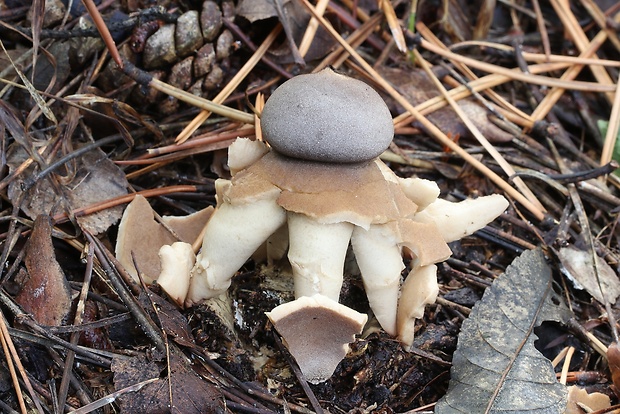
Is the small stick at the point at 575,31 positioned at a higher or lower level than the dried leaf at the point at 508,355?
higher

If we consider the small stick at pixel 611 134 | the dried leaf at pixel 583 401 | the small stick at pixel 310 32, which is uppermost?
the small stick at pixel 310 32

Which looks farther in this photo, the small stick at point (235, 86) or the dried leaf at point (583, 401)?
the small stick at point (235, 86)

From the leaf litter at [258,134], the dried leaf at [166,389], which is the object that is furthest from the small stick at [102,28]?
the dried leaf at [166,389]

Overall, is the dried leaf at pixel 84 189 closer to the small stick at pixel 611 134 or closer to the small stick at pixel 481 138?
the small stick at pixel 481 138

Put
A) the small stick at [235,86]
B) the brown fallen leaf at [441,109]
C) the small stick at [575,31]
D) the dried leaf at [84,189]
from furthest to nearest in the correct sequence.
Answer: the small stick at [575,31], the brown fallen leaf at [441,109], the small stick at [235,86], the dried leaf at [84,189]

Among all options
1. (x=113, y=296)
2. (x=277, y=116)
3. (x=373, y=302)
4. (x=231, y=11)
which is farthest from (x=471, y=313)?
(x=231, y=11)

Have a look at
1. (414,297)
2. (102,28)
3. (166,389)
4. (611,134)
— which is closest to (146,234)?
(166,389)

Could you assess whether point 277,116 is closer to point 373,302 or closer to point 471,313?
point 373,302

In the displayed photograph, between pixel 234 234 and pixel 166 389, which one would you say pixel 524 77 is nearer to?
pixel 234 234
